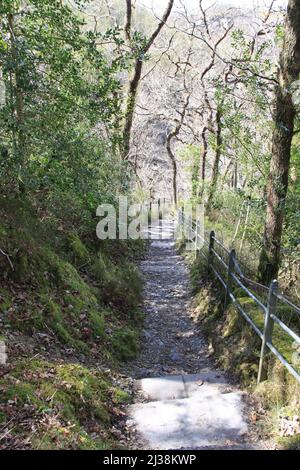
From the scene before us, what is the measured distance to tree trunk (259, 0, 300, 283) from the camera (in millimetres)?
5938

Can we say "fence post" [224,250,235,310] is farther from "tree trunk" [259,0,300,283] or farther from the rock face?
the rock face

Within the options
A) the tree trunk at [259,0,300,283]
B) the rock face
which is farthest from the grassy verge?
the tree trunk at [259,0,300,283]

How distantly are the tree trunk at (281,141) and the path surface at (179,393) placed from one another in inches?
78.1

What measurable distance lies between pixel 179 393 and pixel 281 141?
14.4 ft

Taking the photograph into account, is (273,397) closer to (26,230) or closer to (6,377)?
(6,377)

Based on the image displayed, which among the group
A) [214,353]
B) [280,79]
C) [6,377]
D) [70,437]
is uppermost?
[280,79]

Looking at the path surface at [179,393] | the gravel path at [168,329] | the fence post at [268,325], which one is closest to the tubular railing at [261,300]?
the fence post at [268,325]

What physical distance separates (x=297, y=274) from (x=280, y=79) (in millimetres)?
4506

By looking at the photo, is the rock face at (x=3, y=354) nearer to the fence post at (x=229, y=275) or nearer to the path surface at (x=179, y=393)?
the path surface at (x=179, y=393)

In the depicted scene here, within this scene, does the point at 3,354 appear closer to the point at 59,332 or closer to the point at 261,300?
the point at 59,332

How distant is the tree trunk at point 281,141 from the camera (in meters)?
5.94

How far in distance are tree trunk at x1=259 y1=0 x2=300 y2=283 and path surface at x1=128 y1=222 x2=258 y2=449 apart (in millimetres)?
1984
